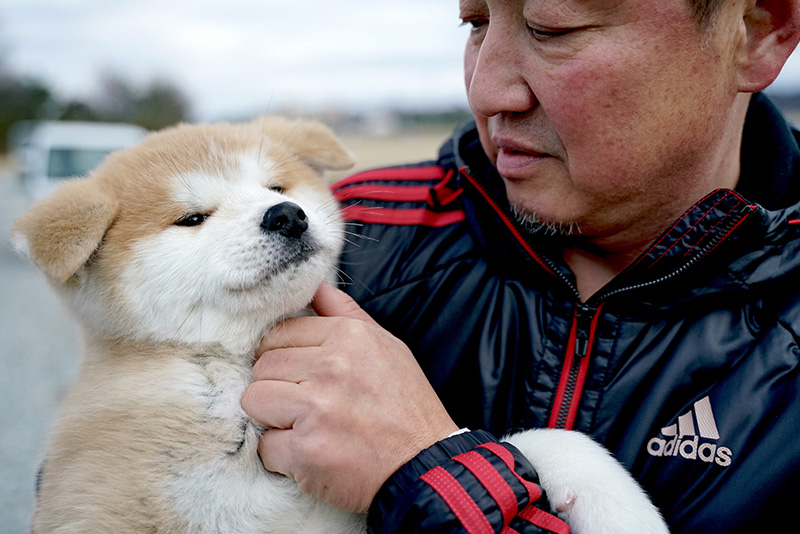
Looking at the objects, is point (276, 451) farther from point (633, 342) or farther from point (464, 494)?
point (633, 342)

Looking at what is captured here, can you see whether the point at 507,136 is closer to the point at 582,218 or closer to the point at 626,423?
the point at 582,218

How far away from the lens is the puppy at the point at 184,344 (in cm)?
164

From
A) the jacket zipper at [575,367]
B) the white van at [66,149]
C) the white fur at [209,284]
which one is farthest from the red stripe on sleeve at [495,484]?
the white van at [66,149]

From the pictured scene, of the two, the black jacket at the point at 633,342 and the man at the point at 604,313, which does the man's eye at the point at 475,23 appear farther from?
the black jacket at the point at 633,342

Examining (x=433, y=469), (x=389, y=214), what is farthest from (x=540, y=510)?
(x=389, y=214)

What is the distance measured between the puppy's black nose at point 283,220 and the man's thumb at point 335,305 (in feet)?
0.80

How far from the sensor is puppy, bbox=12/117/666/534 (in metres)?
1.64

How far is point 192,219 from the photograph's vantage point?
2.02 m

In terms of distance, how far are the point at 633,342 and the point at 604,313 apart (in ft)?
0.39

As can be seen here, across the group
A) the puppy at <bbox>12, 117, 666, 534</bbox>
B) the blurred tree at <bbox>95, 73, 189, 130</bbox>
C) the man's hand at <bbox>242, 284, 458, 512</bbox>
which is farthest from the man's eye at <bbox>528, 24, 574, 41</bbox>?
the blurred tree at <bbox>95, 73, 189, 130</bbox>

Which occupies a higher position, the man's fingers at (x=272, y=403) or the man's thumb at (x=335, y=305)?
the man's thumb at (x=335, y=305)

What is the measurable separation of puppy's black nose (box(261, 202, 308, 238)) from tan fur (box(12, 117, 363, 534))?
43mm

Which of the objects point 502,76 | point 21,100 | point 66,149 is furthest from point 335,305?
point 21,100

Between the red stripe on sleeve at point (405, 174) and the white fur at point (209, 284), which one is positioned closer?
the white fur at point (209, 284)
